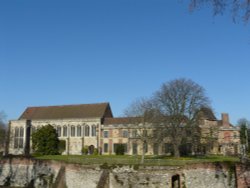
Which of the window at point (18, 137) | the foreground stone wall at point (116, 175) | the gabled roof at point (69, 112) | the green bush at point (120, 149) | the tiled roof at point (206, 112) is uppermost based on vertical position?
the gabled roof at point (69, 112)

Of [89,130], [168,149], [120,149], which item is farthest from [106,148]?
[168,149]

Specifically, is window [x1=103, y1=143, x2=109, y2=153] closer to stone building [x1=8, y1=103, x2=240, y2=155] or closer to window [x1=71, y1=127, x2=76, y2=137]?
stone building [x1=8, y1=103, x2=240, y2=155]

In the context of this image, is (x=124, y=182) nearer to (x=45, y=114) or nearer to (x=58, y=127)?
(x=58, y=127)

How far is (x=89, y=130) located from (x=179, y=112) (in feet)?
84.7

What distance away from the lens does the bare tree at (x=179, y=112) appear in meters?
43.2

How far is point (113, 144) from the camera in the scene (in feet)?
205

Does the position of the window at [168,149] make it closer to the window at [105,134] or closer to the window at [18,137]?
the window at [105,134]

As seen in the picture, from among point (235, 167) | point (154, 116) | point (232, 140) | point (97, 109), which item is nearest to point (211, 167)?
point (235, 167)

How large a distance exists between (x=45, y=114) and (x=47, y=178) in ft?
163

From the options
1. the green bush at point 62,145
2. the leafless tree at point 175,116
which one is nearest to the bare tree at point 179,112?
the leafless tree at point 175,116

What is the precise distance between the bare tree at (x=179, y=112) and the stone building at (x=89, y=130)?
31.3 feet

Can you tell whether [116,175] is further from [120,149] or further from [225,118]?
[225,118]

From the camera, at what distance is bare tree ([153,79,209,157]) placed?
1702 inches

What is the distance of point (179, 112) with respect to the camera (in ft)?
145
